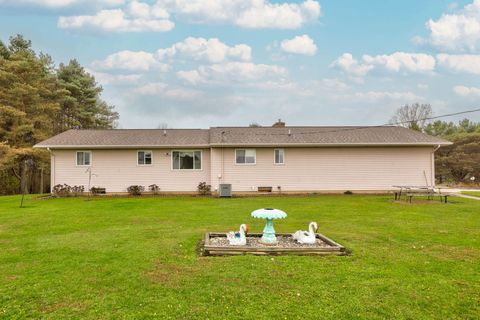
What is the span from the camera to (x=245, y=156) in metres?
19.5

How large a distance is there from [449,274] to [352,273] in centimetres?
148

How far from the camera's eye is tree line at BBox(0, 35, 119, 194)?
957 inches

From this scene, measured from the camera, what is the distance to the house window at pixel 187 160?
1969 centimetres

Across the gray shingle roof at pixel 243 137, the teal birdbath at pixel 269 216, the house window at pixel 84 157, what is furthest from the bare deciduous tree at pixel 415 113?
the teal birdbath at pixel 269 216

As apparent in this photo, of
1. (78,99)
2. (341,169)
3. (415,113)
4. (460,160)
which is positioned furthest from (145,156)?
(415,113)

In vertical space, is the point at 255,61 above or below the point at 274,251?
above

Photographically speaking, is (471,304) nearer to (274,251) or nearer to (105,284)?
(274,251)

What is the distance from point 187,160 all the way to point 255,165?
389cm

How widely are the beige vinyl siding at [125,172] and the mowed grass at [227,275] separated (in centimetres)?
978

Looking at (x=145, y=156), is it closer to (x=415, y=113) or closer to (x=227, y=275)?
(x=227, y=275)

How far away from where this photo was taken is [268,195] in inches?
742

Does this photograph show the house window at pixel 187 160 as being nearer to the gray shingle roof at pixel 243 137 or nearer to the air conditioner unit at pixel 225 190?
the gray shingle roof at pixel 243 137

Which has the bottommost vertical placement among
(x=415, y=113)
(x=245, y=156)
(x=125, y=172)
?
(x=125, y=172)

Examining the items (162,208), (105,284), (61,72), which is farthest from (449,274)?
(61,72)
